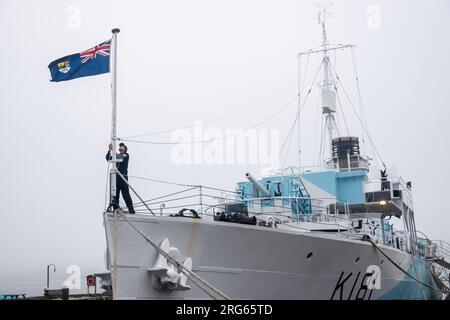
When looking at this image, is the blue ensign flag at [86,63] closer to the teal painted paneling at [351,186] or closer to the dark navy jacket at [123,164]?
the dark navy jacket at [123,164]

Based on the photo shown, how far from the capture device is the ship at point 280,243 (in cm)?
1250

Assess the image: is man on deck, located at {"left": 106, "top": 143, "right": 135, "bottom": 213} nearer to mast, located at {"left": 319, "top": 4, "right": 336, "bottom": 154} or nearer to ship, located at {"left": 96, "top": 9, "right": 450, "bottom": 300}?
ship, located at {"left": 96, "top": 9, "right": 450, "bottom": 300}

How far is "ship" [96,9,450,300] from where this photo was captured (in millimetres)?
12500

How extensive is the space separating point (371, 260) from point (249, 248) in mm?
5585

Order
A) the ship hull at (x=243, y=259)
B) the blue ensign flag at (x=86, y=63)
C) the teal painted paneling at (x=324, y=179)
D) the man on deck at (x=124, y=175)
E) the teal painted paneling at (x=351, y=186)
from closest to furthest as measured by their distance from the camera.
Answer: the ship hull at (x=243, y=259)
the man on deck at (x=124, y=175)
the blue ensign flag at (x=86, y=63)
the teal painted paneling at (x=324, y=179)
the teal painted paneling at (x=351, y=186)

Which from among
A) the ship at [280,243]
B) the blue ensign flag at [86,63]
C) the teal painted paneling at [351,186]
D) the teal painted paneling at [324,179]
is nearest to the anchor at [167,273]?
the ship at [280,243]

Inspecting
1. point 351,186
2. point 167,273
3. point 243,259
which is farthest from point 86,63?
point 351,186

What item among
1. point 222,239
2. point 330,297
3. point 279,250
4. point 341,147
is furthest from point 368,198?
point 222,239

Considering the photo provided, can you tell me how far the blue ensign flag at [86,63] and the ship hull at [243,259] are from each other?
351cm

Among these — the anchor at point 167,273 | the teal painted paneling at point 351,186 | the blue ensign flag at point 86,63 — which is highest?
the blue ensign flag at point 86,63

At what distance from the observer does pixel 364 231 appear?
18.3 meters

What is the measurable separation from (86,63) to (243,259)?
601 centimetres
